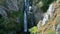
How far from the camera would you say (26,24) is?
85.3 ft

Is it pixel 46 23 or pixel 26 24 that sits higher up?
pixel 46 23

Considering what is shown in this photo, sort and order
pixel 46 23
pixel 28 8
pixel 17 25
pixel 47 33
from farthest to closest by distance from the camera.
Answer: pixel 28 8 → pixel 17 25 → pixel 46 23 → pixel 47 33

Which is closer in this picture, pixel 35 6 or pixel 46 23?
pixel 46 23

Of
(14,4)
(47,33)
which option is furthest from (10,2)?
(47,33)

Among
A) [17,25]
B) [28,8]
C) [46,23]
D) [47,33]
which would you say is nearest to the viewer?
[47,33]

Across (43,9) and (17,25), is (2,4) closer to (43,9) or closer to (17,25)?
(17,25)

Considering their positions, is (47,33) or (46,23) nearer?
(47,33)

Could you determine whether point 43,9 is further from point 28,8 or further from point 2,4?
point 2,4

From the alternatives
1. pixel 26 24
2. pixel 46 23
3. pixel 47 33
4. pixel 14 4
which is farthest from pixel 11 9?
pixel 47 33

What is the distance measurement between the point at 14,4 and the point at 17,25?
2.52 metres

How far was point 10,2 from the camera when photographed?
25.5m

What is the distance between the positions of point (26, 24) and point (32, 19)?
93 cm

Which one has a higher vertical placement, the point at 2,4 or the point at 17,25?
the point at 2,4

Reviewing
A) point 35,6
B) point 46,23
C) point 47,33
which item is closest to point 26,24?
point 35,6
